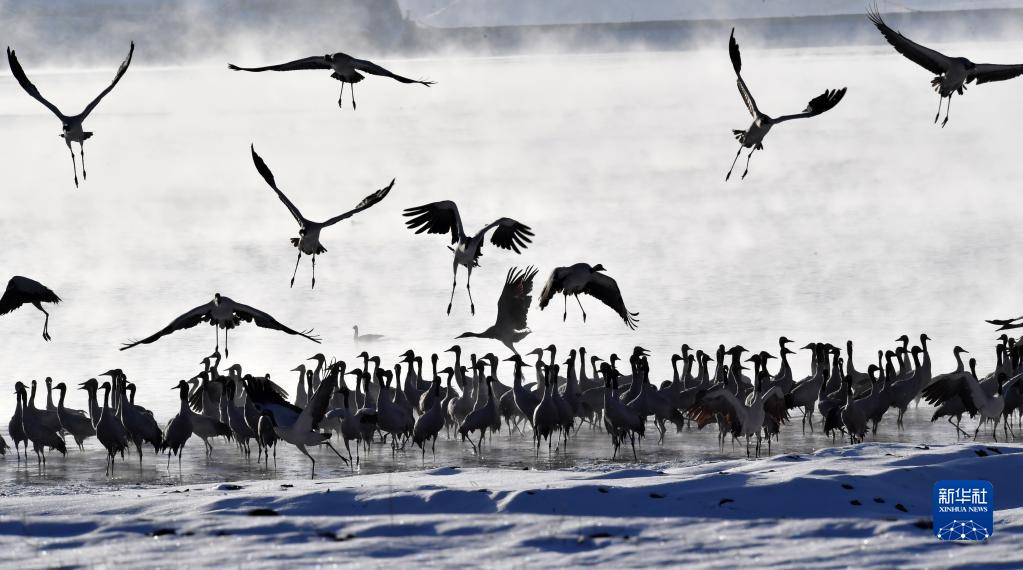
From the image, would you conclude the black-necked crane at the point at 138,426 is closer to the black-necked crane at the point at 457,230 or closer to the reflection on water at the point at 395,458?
the reflection on water at the point at 395,458

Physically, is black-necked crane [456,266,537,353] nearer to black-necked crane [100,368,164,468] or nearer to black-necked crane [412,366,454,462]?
black-necked crane [412,366,454,462]

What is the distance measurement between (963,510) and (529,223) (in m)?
32.0

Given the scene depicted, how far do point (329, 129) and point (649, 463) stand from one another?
203 ft

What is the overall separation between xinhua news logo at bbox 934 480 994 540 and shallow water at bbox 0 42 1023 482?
4.81 metres

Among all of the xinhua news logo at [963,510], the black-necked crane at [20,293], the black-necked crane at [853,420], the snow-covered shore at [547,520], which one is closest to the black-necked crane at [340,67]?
the black-necked crane at [20,293]

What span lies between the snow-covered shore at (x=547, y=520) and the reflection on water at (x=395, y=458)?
247 centimetres

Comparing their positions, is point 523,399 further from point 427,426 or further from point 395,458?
point 395,458

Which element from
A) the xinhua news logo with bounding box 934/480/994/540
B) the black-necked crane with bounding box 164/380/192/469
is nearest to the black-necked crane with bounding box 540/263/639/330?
the black-necked crane with bounding box 164/380/192/469

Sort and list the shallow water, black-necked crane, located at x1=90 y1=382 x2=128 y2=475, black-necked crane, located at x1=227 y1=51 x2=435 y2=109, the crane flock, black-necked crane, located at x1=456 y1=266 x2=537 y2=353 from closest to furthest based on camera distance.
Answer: black-necked crane, located at x1=90 y1=382 x2=128 y2=475, the crane flock, black-necked crane, located at x1=227 y1=51 x2=435 y2=109, black-necked crane, located at x1=456 y1=266 x2=537 y2=353, the shallow water

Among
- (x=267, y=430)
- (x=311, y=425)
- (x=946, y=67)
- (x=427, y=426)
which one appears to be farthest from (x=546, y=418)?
(x=946, y=67)

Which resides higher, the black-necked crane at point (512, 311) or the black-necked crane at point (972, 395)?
the black-necked crane at point (512, 311)

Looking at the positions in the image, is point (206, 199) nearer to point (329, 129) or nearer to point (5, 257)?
point (5, 257)

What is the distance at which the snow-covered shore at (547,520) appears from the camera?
9.72m

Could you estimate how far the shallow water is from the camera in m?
25.5
